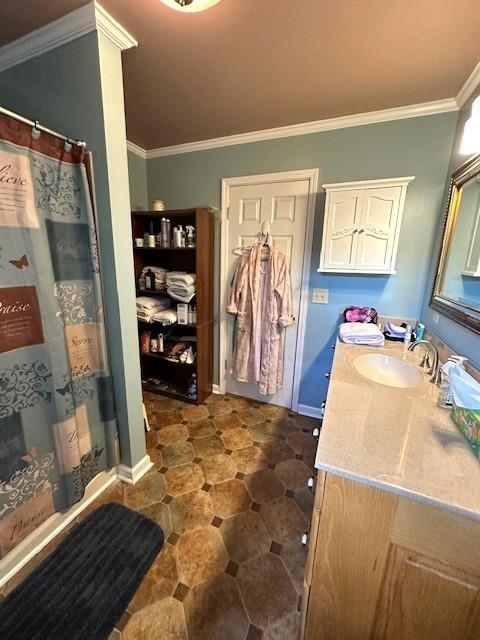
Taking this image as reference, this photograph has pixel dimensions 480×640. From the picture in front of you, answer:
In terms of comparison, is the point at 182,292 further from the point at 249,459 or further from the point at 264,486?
the point at 264,486

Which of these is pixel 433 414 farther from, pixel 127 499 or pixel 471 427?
pixel 127 499

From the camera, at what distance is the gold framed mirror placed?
119 cm

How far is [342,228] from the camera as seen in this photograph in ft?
5.82

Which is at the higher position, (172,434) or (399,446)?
(399,446)

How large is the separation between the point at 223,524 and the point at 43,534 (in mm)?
880

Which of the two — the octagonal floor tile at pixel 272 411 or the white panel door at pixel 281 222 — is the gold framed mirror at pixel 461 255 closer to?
the white panel door at pixel 281 222

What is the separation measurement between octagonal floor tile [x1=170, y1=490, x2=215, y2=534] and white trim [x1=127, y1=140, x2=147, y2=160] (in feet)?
9.27

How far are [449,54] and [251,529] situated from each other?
2.60m

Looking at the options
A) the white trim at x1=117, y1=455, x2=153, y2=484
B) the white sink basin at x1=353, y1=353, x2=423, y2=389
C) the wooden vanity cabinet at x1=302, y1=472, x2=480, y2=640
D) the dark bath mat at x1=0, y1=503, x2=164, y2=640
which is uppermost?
the white sink basin at x1=353, y1=353, x2=423, y2=389

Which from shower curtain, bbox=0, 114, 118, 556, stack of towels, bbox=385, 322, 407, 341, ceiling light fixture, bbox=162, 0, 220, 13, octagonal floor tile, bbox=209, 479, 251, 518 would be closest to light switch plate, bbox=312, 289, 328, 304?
stack of towels, bbox=385, 322, 407, 341

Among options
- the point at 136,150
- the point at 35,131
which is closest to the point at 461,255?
the point at 35,131

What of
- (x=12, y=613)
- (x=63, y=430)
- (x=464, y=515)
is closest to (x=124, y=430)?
(x=63, y=430)

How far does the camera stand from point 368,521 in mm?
652

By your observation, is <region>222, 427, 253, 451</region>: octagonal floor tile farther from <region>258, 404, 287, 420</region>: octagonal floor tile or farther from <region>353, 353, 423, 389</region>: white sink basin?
<region>353, 353, 423, 389</region>: white sink basin
